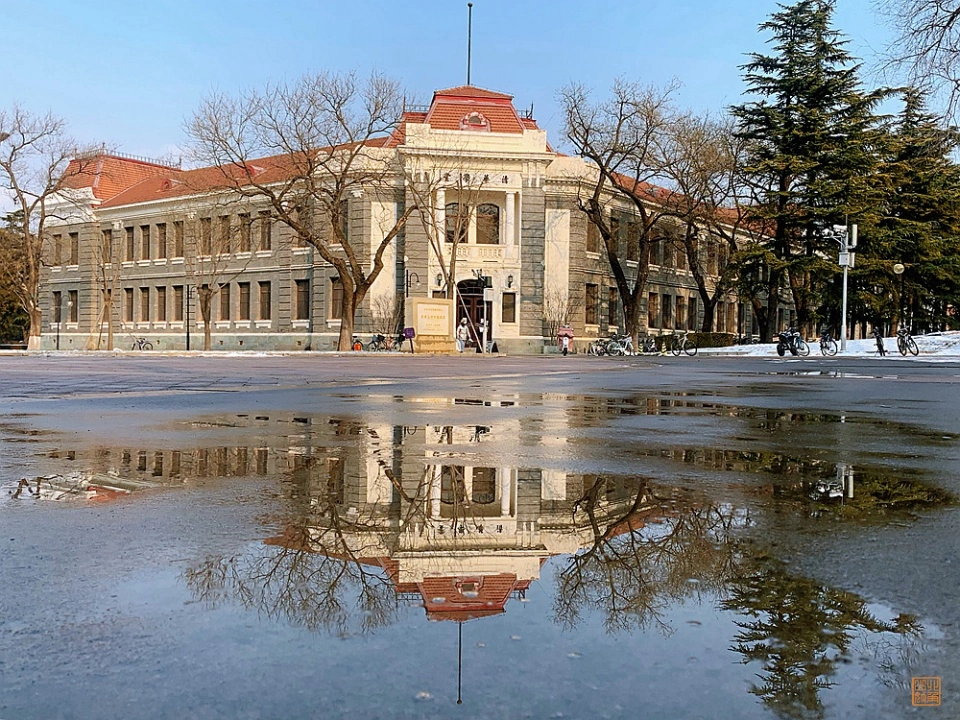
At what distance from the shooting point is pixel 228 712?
2.09 metres

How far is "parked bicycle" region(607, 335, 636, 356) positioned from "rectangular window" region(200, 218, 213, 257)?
1031 inches

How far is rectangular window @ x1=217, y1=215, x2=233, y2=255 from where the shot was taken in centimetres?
5434

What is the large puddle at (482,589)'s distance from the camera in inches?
88.4

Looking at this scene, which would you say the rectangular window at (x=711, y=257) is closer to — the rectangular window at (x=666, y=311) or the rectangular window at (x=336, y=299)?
the rectangular window at (x=666, y=311)

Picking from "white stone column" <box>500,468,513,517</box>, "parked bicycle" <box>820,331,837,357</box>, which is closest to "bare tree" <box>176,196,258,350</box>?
"parked bicycle" <box>820,331,837,357</box>

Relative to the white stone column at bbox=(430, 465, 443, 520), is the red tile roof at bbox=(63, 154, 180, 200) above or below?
above

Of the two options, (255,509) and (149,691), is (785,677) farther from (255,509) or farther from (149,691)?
(255,509)

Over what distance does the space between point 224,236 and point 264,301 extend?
4670 millimetres

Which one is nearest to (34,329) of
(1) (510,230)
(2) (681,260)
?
(1) (510,230)

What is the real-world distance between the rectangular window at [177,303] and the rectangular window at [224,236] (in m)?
4.92

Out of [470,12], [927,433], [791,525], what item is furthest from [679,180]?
[791,525]

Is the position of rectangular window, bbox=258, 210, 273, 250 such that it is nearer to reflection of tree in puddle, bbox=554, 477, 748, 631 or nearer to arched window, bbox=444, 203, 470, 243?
arched window, bbox=444, 203, 470, 243

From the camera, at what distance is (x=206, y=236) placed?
55531 millimetres

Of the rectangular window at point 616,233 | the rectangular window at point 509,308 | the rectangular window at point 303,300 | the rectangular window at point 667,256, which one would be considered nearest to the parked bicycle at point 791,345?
the rectangular window at point 509,308
